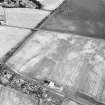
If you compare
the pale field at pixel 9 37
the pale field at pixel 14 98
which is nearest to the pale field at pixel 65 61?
the pale field at pixel 9 37

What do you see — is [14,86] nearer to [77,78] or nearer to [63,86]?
[63,86]

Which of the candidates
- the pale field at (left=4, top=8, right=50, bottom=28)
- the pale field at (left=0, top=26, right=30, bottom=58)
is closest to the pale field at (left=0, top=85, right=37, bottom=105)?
the pale field at (left=0, top=26, right=30, bottom=58)

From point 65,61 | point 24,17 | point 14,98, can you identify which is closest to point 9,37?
point 24,17

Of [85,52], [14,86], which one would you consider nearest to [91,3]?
[85,52]

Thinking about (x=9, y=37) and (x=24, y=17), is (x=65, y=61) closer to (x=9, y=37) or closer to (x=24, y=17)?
(x=9, y=37)

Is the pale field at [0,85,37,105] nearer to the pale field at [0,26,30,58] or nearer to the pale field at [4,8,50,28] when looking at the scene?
the pale field at [0,26,30,58]

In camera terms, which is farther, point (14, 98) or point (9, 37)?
point (9, 37)

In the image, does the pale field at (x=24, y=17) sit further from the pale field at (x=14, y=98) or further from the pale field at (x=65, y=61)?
the pale field at (x=14, y=98)
